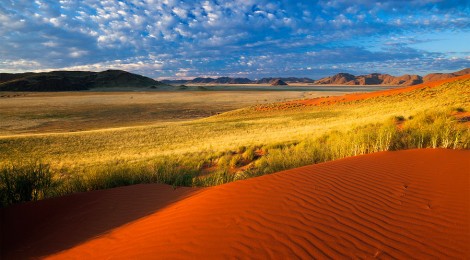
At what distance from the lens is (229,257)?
138 inches

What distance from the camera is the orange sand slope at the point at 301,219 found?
3719 millimetres

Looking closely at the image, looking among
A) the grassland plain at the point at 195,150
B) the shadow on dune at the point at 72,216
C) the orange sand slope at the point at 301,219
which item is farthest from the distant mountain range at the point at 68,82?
the orange sand slope at the point at 301,219

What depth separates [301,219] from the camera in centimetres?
436

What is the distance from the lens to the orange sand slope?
12.2 feet

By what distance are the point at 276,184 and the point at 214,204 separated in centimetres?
140

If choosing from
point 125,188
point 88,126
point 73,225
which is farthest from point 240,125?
Result: point 73,225

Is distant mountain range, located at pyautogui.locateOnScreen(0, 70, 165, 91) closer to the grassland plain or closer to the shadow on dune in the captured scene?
the grassland plain

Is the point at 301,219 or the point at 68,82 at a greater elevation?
the point at 68,82

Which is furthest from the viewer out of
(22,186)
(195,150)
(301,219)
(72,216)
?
(195,150)

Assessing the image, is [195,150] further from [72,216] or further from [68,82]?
[68,82]

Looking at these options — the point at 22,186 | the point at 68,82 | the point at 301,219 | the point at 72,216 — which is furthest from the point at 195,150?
the point at 68,82

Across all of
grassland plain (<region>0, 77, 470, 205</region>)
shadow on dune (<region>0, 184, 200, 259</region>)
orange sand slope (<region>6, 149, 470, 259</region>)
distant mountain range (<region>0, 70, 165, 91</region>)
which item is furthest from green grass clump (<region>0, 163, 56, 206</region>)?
distant mountain range (<region>0, 70, 165, 91</region>)

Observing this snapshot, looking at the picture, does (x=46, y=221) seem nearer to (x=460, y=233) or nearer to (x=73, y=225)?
(x=73, y=225)

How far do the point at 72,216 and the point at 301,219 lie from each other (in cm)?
441
